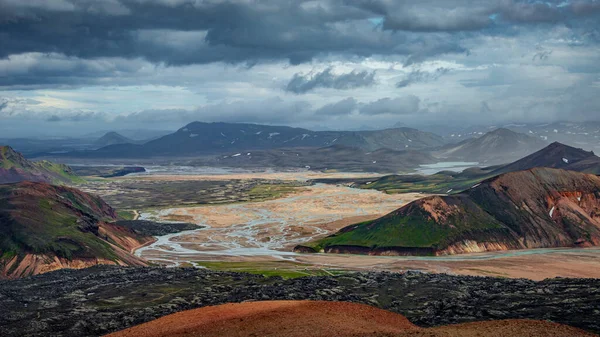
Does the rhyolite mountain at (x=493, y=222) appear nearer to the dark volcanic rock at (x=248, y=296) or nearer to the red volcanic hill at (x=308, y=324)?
the dark volcanic rock at (x=248, y=296)

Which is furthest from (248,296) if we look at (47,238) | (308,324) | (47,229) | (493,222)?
(493,222)

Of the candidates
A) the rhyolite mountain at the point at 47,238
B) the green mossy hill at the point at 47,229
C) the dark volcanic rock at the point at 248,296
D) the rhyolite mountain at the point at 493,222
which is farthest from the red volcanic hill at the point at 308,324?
the rhyolite mountain at the point at 493,222

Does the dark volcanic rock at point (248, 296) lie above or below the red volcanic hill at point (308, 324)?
below

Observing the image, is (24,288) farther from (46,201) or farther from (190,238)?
(190,238)

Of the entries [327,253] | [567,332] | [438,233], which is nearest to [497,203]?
[438,233]

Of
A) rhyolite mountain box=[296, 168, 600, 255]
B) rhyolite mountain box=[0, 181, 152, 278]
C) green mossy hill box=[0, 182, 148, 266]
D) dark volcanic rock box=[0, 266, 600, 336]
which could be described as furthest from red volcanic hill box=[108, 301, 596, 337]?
rhyolite mountain box=[296, 168, 600, 255]
